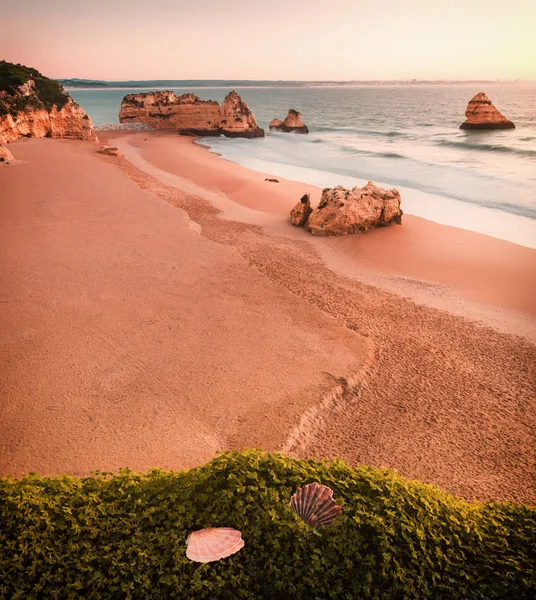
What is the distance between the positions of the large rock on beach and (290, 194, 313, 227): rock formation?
0.98ft

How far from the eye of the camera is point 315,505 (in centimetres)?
313

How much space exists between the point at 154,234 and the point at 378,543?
1017cm

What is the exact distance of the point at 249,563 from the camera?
2809mm

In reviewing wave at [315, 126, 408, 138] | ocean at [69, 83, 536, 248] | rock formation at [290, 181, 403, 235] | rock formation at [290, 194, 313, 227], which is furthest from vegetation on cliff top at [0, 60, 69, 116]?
wave at [315, 126, 408, 138]

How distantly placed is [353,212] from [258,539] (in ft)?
37.8

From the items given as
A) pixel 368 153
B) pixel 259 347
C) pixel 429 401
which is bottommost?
pixel 429 401

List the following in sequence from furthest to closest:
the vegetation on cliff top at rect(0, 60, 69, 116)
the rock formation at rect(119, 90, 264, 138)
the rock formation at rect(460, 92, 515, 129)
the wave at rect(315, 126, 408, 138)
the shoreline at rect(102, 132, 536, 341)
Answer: the rock formation at rect(460, 92, 515, 129) < the wave at rect(315, 126, 408, 138) < the rock formation at rect(119, 90, 264, 138) < the vegetation on cliff top at rect(0, 60, 69, 116) < the shoreline at rect(102, 132, 536, 341)

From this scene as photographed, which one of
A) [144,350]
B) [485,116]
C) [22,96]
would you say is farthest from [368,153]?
[144,350]

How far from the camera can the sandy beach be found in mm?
5219

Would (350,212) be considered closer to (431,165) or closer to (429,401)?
(429,401)

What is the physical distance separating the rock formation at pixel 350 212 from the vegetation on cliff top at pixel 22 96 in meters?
23.8

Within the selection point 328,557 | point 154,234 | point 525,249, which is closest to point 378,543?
point 328,557

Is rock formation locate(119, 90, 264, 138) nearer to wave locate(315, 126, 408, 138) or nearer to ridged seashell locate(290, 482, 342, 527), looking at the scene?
wave locate(315, 126, 408, 138)

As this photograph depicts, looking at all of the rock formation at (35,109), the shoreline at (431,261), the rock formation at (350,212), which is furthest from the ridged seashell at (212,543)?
the rock formation at (35,109)
